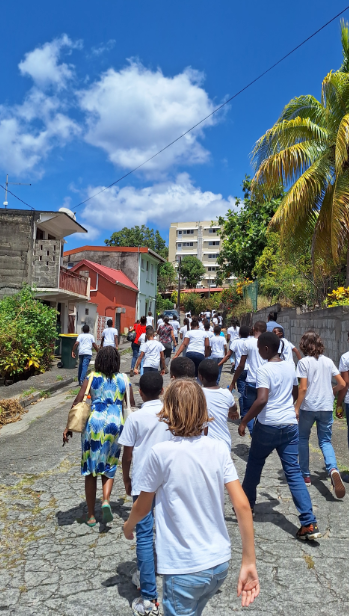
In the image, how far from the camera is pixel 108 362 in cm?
443

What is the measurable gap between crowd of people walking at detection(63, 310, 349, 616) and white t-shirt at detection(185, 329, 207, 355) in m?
2.35

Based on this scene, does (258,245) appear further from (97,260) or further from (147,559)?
(147,559)

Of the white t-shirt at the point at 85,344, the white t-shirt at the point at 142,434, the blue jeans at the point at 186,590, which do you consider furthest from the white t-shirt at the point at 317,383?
the white t-shirt at the point at 85,344

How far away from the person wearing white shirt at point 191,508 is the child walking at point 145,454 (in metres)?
0.78

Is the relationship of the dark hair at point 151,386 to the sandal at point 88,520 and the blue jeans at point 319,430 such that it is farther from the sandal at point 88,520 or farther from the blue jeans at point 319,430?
the blue jeans at point 319,430

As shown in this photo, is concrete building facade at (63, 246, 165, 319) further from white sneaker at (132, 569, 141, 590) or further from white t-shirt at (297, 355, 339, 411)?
white sneaker at (132, 569, 141, 590)

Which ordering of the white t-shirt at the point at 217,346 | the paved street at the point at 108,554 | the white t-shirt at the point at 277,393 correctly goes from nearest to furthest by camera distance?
the paved street at the point at 108,554, the white t-shirt at the point at 277,393, the white t-shirt at the point at 217,346

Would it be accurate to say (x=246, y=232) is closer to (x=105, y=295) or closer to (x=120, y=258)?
(x=105, y=295)

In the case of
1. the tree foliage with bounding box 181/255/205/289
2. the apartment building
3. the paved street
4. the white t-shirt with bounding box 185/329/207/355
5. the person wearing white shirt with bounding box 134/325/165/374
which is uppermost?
the apartment building

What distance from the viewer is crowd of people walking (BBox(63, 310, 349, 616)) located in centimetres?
211

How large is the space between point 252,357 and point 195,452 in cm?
488

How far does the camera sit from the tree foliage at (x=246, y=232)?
26.7m

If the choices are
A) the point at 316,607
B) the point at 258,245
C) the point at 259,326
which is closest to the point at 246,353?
the point at 259,326

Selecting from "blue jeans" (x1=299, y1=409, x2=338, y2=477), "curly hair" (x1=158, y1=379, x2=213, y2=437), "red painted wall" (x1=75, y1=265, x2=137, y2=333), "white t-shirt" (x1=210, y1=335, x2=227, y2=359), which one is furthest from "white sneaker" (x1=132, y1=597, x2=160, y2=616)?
"red painted wall" (x1=75, y1=265, x2=137, y2=333)
